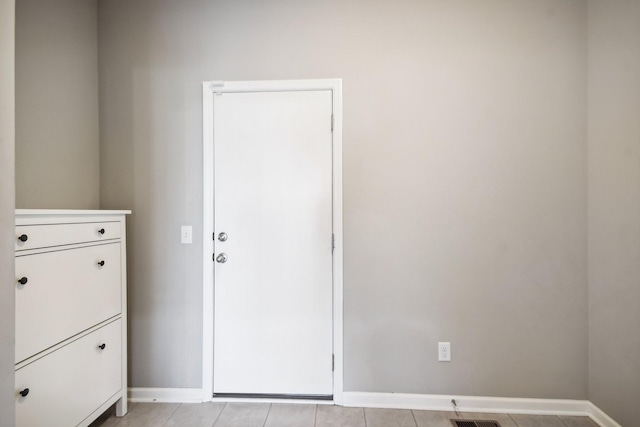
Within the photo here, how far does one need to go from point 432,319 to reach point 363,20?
6.52 feet

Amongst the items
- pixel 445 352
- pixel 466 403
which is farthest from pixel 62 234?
pixel 466 403

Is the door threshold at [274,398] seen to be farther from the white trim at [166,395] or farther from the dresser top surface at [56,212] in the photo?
the dresser top surface at [56,212]

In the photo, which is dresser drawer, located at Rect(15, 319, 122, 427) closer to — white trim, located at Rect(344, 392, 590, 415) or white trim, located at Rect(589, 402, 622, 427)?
white trim, located at Rect(344, 392, 590, 415)

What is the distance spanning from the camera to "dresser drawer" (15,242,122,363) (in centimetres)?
123

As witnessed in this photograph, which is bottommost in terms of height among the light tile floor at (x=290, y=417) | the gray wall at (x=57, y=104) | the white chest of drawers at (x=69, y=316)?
the light tile floor at (x=290, y=417)

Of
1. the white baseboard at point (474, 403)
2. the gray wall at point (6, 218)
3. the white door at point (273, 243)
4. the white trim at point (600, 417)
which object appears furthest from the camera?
the white door at point (273, 243)

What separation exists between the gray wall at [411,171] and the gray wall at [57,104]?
0.12 metres

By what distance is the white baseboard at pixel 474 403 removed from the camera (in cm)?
184

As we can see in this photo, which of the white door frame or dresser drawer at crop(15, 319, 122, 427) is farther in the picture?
the white door frame

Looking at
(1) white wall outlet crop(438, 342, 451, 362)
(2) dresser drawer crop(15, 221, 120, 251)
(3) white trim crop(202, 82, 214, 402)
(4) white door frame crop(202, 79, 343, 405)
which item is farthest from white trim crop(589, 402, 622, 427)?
(2) dresser drawer crop(15, 221, 120, 251)

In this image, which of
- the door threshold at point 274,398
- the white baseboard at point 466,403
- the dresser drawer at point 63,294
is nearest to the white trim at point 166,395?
the white baseboard at point 466,403

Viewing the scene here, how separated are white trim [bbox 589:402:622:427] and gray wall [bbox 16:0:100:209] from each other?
11.1 ft

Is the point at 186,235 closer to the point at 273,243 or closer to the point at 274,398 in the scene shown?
the point at 273,243

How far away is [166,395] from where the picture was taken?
196cm
